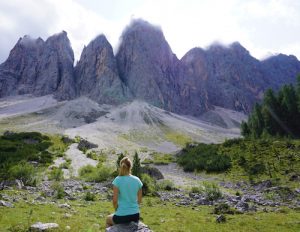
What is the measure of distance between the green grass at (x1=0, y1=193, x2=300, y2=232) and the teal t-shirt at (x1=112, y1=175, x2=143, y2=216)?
184 inches

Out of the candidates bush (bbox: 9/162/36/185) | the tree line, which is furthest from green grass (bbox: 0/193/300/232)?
the tree line

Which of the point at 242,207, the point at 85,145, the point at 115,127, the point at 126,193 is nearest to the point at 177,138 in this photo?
the point at 115,127

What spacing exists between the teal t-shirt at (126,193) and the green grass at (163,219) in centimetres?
467

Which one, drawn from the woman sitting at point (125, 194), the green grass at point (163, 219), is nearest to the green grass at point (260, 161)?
the green grass at point (163, 219)

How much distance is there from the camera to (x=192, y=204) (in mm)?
28109

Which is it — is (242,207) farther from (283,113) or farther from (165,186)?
(283,113)

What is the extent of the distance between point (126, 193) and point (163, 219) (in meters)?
10.1

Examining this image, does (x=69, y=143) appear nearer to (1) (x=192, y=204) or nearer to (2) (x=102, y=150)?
(2) (x=102, y=150)

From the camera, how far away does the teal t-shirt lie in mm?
→ 11039

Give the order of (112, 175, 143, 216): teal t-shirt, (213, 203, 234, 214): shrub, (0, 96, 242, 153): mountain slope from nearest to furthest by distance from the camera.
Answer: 1. (112, 175, 143, 216): teal t-shirt
2. (213, 203, 234, 214): shrub
3. (0, 96, 242, 153): mountain slope

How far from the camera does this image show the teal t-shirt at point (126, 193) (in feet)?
36.2

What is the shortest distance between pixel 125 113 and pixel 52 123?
4635cm

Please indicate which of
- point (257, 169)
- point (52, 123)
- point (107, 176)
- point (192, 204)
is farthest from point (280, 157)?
point (52, 123)

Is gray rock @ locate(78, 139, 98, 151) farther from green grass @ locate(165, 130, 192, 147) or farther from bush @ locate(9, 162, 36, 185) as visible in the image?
bush @ locate(9, 162, 36, 185)
